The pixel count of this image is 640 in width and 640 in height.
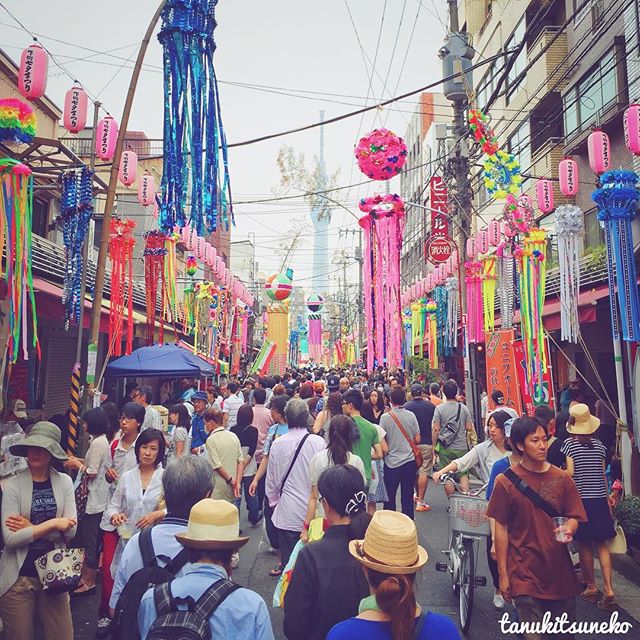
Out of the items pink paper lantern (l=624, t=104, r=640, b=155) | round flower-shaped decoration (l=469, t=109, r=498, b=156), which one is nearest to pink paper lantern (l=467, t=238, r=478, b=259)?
round flower-shaped decoration (l=469, t=109, r=498, b=156)

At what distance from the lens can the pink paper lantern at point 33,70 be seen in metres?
7.23

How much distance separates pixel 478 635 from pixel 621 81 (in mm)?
13118

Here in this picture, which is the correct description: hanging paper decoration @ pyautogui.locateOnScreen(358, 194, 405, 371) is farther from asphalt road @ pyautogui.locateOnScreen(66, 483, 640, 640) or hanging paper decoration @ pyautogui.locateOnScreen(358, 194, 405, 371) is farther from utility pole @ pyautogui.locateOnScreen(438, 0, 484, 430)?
asphalt road @ pyautogui.locateOnScreen(66, 483, 640, 640)

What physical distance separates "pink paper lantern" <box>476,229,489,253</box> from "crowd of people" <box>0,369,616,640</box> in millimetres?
9672

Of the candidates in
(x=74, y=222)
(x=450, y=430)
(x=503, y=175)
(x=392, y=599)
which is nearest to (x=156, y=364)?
(x=74, y=222)

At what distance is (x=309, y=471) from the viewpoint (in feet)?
14.9

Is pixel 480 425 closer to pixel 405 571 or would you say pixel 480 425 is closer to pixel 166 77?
pixel 166 77

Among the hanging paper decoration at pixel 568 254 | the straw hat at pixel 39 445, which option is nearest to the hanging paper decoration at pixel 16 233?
the straw hat at pixel 39 445

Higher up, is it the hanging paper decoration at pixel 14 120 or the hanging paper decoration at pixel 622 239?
the hanging paper decoration at pixel 14 120

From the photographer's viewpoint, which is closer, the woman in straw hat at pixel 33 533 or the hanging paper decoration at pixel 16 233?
the woman in straw hat at pixel 33 533

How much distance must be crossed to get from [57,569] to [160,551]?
4.09 ft

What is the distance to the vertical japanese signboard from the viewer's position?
10.6 meters

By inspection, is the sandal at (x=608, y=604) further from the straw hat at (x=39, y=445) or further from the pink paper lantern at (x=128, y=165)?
the pink paper lantern at (x=128, y=165)

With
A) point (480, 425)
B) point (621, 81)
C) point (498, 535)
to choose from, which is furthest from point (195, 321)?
point (498, 535)
